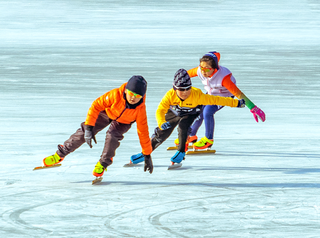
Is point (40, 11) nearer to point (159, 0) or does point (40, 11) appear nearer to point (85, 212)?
point (159, 0)

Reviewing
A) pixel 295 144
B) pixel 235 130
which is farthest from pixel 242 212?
pixel 235 130

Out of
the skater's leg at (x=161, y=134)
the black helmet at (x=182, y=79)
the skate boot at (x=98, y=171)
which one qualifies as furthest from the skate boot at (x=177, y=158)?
the skate boot at (x=98, y=171)

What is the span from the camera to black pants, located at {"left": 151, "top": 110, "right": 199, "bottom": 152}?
19.6ft

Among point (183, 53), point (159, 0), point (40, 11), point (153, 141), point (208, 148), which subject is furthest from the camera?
point (159, 0)

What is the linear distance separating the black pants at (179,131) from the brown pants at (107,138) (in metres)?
0.66

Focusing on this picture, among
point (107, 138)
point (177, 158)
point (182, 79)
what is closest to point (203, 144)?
point (177, 158)

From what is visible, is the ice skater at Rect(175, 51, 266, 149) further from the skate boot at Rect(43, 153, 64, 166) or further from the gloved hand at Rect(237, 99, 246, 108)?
the skate boot at Rect(43, 153, 64, 166)

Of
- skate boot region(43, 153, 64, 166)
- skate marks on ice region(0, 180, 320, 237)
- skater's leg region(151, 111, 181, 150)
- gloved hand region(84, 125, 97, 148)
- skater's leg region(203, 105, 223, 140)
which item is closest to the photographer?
skate marks on ice region(0, 180, 320, 237)

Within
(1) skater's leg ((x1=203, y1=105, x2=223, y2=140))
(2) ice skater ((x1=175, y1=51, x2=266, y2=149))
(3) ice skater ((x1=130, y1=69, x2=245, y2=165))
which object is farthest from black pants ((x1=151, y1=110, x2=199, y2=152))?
(1) skater's leg ((x1=203, y1=105, x2=223, y2=140))

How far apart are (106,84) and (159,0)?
66.5 ft

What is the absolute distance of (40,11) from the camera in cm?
2598

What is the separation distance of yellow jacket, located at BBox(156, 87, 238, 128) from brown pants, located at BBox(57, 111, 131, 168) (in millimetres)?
561

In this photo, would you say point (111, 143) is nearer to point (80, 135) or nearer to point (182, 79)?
point (80, 135)

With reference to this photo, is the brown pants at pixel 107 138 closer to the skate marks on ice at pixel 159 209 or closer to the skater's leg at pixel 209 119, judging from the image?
the skate marks on ice at pixel 159 209
